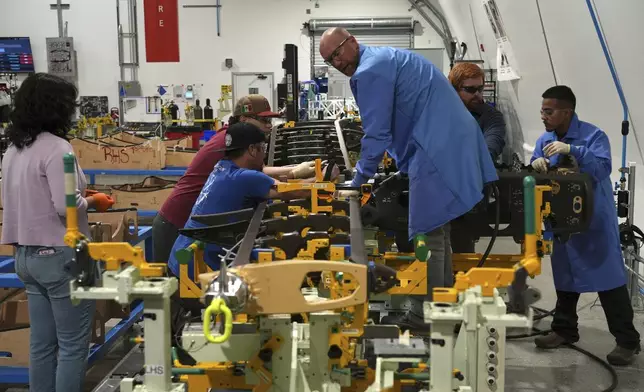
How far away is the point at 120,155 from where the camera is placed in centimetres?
707

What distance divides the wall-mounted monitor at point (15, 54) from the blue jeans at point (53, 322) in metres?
11.9

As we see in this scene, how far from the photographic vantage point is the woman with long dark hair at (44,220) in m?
2.62

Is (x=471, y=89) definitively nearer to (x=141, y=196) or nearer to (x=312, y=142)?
(x=312, y=142)

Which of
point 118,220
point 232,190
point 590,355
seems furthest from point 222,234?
point 590,355

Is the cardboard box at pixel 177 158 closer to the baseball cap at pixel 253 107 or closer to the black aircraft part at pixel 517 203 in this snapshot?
the baseball cap at pixel 253 107

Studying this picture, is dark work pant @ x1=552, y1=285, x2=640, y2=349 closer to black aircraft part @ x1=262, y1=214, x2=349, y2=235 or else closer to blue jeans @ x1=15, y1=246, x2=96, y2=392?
black aircraft part @ x1=262, y1=214, x2=349, y2=235

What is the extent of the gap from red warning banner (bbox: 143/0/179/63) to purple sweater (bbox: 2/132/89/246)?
11.1 metres

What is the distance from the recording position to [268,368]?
2.09m

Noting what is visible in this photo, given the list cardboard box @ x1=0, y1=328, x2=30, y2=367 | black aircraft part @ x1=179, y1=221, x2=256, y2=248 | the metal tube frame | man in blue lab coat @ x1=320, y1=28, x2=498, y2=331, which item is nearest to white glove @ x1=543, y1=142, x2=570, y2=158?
man in blue lab coat @ x1=320, y1=28, x2=498, y2=331

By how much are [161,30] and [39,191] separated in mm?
11316

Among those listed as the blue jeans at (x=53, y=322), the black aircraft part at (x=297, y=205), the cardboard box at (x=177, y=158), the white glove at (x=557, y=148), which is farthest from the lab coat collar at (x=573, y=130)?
the cardboard box at (x=177, y=158)

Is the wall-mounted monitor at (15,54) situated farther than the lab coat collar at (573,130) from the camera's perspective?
Yes

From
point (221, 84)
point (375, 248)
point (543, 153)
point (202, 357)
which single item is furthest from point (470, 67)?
point (221, 84)

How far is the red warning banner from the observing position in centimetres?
1308
